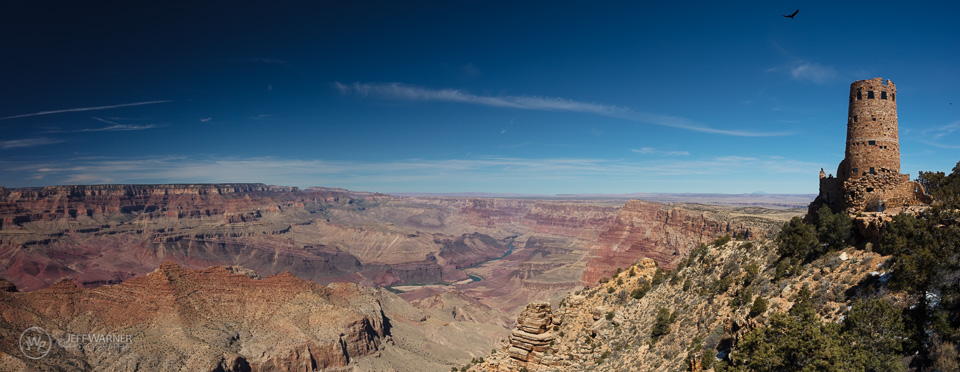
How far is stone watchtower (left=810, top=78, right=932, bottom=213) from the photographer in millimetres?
19922

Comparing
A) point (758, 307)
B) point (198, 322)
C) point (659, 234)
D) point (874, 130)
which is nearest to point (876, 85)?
point (874, 130)

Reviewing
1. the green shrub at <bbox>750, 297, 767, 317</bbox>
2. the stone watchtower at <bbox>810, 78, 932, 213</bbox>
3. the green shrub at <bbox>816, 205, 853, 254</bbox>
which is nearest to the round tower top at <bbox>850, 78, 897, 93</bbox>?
the stone watchtower at <bbox>810, 78, 932, 213</bbox>

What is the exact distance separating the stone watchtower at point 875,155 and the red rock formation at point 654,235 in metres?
47.4

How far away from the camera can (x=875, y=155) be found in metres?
20.4

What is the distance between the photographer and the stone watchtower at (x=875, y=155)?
65.4 ft

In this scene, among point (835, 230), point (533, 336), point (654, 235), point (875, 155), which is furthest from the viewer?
point (654, 235)

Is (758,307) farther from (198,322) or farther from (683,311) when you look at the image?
(198,322)

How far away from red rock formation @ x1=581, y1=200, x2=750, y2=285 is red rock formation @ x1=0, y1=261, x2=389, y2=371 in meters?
60.8

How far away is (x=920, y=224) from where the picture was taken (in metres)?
15.9

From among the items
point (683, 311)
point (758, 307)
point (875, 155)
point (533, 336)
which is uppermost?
point (875, 155)

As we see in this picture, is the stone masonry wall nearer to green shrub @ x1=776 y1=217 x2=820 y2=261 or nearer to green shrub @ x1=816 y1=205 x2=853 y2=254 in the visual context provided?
green shrub @ x1=816 y1=205 x2=853 y2=254

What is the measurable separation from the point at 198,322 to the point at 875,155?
92.0 meters

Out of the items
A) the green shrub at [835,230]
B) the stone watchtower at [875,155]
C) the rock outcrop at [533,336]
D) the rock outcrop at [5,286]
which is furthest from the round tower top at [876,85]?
the rock outcrop at [5,286]

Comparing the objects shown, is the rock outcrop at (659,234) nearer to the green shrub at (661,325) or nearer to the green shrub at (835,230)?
the green shrub at (835,230)
